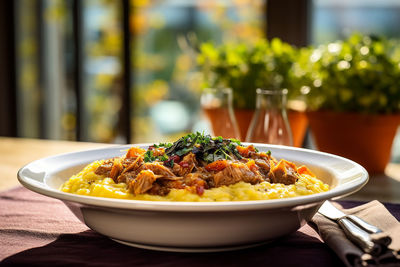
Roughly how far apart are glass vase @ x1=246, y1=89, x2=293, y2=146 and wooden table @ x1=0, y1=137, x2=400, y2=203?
0.86ft

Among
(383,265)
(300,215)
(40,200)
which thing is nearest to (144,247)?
(300,215)

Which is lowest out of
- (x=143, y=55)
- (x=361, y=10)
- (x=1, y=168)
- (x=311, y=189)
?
(x=1, y=168)

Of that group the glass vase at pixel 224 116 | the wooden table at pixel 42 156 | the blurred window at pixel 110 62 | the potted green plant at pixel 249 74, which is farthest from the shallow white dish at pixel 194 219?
the blurred window at pixel 110 62

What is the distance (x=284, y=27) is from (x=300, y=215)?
2323mm

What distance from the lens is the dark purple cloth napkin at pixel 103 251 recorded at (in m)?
0.99

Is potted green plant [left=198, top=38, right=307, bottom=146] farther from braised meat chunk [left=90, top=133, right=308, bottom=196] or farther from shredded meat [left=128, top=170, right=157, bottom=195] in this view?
shredded meat [left=128, top=170, right=157, bottom=195]

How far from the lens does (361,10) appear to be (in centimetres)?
322

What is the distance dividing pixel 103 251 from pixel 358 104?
3.47 feet

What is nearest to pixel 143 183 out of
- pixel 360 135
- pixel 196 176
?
pixel 196 176

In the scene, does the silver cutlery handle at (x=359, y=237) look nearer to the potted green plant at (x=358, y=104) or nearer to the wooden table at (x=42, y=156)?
the wooden table at (x=42, y=156)

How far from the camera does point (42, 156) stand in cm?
221

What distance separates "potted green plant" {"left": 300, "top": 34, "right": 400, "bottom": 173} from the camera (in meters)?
1.77

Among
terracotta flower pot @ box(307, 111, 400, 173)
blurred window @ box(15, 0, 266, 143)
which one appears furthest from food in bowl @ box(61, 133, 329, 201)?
blurred window @ box(15, 0, 266, 143)

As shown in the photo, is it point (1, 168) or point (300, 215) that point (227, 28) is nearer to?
point (1, 168)
